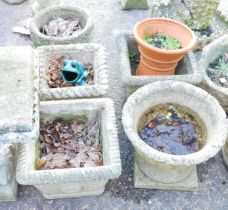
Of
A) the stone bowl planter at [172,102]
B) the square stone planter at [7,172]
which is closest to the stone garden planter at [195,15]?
the stone bowl planter at [172,102]

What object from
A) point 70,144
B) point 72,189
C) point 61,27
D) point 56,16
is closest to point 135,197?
point 72,189

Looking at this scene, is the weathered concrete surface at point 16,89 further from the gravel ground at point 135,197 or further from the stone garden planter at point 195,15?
the stone garden planter at point 195,15

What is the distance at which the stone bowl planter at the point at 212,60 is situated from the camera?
3.28m

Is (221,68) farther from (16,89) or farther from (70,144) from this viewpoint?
(16,89)

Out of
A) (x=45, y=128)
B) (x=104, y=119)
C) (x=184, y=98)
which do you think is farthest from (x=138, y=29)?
(x=45, y=128)

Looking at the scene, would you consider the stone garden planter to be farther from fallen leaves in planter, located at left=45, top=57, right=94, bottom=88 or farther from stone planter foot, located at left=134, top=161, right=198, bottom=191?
stone planter foot, located at left=134, top=161, right=198, bottom=191

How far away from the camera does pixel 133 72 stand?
12.1ft

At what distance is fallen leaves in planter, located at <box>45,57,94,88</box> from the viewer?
10.1 feet

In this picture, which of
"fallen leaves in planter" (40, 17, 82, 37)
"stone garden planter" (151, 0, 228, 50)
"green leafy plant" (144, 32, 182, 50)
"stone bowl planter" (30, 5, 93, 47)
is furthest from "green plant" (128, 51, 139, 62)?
"stone garden planter" (151, 0, 228, 50)

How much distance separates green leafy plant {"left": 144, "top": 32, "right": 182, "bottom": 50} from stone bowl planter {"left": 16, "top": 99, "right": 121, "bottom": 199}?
0.97 meters

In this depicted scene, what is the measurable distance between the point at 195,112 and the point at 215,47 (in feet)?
3.32

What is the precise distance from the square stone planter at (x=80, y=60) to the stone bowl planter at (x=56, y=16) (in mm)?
223

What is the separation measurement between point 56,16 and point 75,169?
6.75ft

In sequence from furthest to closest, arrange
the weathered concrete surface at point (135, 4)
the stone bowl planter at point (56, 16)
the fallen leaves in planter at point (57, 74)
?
the weathered concrete surface at point (135, 4)
the stone bowl planter at point (56, 16)
the fallen leaves in planter at point (57, 74)
